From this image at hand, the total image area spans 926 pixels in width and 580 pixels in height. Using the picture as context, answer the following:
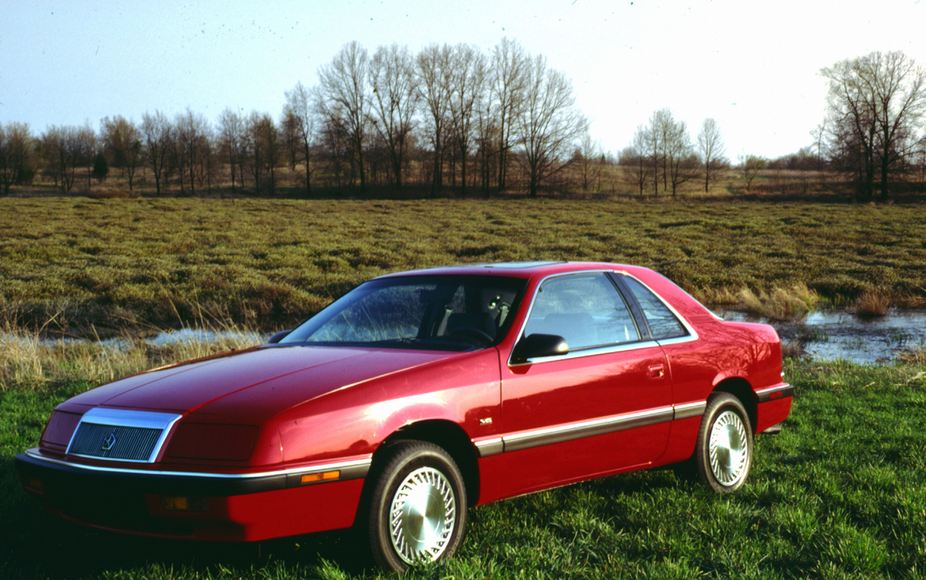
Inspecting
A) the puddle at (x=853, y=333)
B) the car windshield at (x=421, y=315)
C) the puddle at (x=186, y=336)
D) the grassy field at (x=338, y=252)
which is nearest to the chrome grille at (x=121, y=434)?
the car windshield at (x=421, y=315)

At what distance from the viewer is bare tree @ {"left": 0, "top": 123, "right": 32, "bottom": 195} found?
2579 inches

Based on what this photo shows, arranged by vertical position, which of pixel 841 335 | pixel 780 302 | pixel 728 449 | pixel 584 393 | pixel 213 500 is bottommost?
pixel 841 335

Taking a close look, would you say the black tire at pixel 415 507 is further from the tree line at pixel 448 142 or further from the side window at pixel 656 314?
the tree line at pixel 448 142

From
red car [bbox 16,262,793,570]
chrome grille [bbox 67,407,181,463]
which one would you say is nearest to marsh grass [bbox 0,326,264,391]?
red car [bbox 16,262,793,570]

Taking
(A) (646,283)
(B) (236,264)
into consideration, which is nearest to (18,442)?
(A) (646,283)

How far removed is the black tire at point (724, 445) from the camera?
472cm

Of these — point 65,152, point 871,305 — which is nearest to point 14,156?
point 65,152

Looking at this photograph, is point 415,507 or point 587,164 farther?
point 587,164

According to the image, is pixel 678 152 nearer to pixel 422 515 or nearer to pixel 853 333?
pixel 853 333

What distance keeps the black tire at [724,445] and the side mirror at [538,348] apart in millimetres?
1520

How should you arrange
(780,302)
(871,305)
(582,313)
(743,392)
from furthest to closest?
(780,302)
(871,305)
(743,392)
(582,313)

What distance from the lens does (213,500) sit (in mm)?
2910

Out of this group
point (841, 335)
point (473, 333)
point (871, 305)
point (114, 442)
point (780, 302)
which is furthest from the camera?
point (780, 302)

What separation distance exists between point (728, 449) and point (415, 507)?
2528 millimetres
